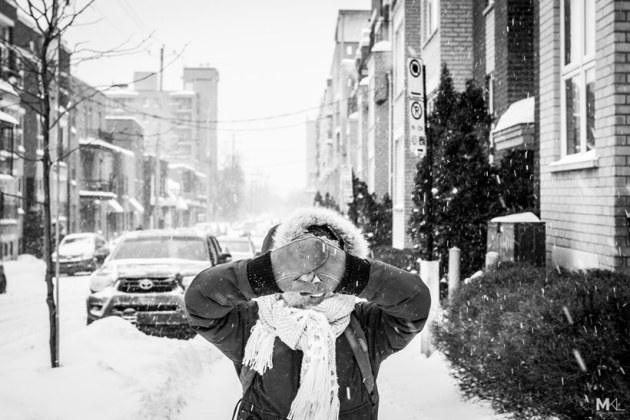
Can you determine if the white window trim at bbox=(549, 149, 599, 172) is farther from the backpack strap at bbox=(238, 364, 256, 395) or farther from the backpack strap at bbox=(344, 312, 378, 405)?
the backpack strap at bbox=(238, 364, 256, 395)

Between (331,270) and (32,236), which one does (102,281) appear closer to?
(331,270)

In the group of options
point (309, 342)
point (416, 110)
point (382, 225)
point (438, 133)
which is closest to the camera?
point (309, 342)

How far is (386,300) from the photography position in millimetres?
2469

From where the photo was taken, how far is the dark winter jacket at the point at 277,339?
2.35 m

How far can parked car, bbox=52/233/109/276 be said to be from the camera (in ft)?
83.9

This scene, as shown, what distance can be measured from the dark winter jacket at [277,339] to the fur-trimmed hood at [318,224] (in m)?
0.25

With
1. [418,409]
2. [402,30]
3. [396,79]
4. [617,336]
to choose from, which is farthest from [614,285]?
[396,79]

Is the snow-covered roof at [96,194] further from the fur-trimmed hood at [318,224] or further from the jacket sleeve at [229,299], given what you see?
the fur-trimmed hood at [318,224]

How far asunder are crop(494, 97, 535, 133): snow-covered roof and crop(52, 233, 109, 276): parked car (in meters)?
19.2

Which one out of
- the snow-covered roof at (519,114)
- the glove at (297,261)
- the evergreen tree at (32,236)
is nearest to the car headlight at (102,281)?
the snow-covered roof at (519,114)

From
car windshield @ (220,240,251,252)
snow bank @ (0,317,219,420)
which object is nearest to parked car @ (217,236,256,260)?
car windshield @ (220,240,251,252)

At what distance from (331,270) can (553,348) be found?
2.34 meters

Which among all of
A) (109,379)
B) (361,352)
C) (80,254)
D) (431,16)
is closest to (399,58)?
(431,16)

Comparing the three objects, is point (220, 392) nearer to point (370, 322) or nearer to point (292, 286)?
point (370, 322)
